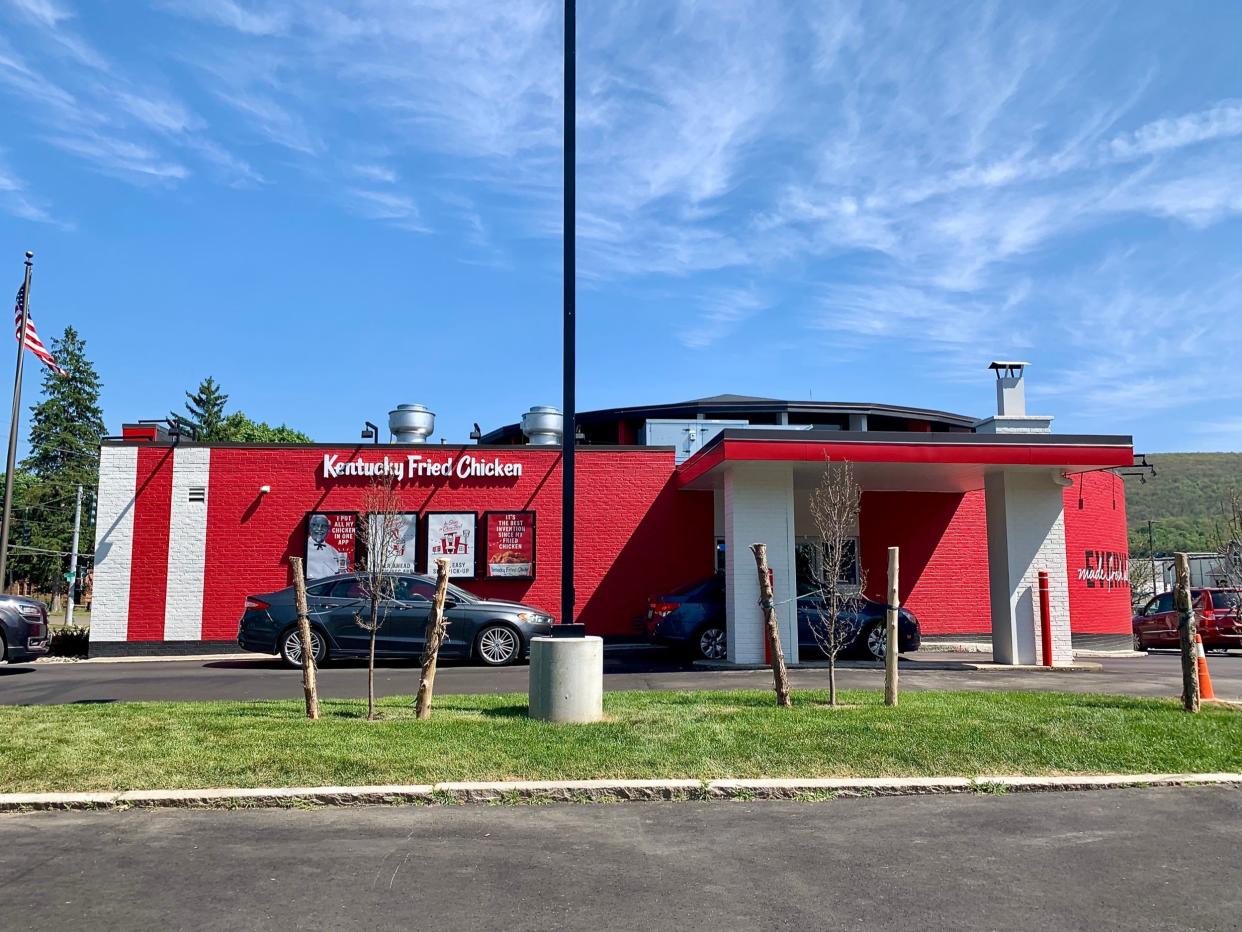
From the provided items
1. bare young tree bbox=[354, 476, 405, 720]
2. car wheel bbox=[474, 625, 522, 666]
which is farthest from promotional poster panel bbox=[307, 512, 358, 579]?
car wheel bbox=[474, 625, 522, 666]

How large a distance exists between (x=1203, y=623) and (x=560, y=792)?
20477 millimetres

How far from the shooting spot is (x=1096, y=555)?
2388 cm

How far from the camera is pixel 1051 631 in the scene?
50.8ft

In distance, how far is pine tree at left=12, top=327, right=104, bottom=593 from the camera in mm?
69125

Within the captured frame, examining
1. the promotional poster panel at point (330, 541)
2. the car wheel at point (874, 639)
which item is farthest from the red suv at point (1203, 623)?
the promotional poster panel at point (330, 541)

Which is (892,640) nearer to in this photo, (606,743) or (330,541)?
(606,743)

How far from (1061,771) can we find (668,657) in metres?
9.79

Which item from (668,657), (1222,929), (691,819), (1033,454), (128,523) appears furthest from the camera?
(128,523)

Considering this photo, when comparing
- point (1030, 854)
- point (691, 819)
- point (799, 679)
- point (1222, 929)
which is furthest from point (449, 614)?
point (1222, 929)

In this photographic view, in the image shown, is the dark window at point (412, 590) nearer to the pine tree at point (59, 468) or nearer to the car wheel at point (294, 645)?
the car wheel at point (294, 645)

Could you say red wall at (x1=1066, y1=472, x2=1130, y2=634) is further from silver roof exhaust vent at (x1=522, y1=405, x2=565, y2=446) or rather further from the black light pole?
the black light pole

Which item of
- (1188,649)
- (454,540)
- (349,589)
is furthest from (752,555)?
(454,540)

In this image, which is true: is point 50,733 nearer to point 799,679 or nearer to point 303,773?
point 303,773

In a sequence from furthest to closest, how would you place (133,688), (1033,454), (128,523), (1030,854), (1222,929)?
(128,523), (1033,454), (133,688), (1030,854), (1222,929)
